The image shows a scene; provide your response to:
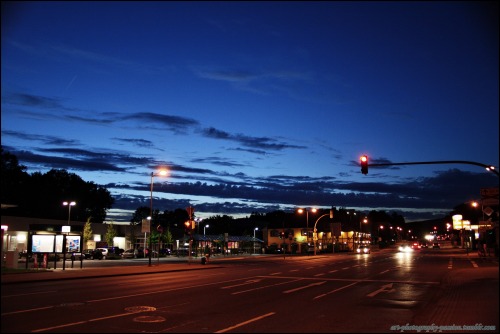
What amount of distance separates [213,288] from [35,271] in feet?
53.8

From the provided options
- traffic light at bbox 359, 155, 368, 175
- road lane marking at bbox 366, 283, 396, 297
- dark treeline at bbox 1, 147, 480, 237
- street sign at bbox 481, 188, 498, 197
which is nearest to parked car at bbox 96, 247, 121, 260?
dark treeline at bbox 1, 147, 480, 237

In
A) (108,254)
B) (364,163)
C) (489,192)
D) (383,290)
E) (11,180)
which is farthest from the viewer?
(11,180)

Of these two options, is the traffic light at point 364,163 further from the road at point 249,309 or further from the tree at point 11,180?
the tree at point 11,180

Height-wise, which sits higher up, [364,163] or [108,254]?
[364,163]

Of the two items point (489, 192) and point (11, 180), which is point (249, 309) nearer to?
point (489, 192)

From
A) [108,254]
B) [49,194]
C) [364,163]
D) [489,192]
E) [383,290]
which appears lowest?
[108,254]

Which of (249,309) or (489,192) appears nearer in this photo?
(249,309)

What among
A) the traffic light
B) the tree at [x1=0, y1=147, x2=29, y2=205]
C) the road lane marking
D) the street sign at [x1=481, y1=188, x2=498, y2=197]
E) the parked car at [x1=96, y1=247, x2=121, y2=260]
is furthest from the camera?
the tree at [x1=0, y1=147, x2=29, y2=205]

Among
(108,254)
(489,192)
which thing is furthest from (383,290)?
(108,254)

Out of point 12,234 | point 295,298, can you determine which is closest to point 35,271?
point 295,298

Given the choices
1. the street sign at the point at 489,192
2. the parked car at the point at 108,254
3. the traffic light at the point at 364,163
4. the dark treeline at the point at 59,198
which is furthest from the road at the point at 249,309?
the dark treeline at the point at 59,198

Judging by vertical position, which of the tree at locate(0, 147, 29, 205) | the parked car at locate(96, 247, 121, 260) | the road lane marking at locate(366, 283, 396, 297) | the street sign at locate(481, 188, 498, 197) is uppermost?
the tree at locate(0, 147, 29, 205)

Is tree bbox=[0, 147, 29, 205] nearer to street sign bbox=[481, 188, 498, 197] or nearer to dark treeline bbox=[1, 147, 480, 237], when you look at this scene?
dark treeline bbox=[1, 147, 480, 237]

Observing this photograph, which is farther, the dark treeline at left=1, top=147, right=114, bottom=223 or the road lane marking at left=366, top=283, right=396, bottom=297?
the dark treeline at left=1, top=147, right=114, bottom=223
